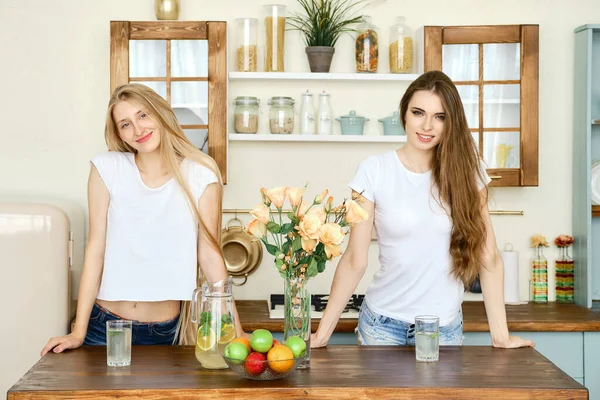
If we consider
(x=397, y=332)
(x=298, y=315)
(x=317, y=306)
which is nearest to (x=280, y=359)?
(x=298, y=315)

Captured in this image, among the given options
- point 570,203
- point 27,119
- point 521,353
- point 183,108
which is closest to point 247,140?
point 183,108

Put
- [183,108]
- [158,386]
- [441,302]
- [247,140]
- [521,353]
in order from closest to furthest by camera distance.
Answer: [158,386] < [521,353] < [441,302] < [183,108] < [247,140]

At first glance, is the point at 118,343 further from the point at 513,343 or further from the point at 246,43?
the point at 246,43

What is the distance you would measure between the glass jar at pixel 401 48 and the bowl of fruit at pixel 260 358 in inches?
83.4

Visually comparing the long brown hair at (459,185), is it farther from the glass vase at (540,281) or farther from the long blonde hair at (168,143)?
the glass vase at (540,281)

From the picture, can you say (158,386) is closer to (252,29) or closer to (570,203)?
(252,29)

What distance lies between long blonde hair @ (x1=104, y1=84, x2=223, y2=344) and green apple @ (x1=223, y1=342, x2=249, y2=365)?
0.65m

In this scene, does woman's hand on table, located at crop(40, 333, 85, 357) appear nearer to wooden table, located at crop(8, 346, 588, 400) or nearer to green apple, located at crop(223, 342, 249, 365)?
wooden table, located at crop(8, 346, 588, 400)

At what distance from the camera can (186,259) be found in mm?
2678

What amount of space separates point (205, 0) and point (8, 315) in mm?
1679

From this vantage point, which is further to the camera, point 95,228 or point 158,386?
point 95,228

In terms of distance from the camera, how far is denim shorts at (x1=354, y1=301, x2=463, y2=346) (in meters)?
2.63

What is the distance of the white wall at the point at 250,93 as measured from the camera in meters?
3.98

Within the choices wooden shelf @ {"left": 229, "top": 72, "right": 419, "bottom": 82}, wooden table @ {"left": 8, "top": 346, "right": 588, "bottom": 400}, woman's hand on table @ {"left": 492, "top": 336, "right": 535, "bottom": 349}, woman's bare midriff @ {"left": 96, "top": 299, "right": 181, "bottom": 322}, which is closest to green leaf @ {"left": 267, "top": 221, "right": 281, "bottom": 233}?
wooden table @ {"left": 8, "top": 346, "right": 588, "bottom": 400}
